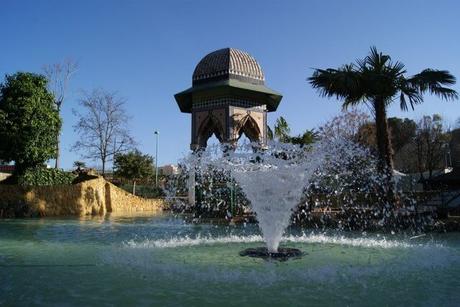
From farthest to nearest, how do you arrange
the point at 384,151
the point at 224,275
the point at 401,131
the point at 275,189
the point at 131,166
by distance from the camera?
the point at 401,131, the point at 131,166, the point at 384,151, the point at 275,189, the point at 224,275

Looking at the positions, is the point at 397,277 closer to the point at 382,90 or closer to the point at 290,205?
the point at 290,205

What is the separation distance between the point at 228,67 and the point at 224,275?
18.2m

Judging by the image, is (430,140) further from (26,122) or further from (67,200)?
(26,122)

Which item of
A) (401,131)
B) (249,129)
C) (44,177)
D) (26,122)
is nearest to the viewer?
(26,122)

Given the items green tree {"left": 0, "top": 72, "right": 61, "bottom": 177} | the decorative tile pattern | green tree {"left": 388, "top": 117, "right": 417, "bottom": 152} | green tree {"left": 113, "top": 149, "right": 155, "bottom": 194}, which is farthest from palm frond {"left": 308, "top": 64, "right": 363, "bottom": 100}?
green tree {"left": 388, "top": 117, "right": 417, "bottom": 152}

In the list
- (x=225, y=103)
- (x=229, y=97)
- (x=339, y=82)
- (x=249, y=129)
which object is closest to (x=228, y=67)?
(x=229, y=97)

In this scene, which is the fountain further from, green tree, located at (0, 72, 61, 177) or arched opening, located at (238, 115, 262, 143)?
green tree, located at (0, 72, 61, 177)

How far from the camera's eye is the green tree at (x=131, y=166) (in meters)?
38.3

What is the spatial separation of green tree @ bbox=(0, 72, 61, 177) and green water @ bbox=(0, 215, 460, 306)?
14053 millimetres

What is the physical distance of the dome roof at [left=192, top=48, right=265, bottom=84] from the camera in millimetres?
23984

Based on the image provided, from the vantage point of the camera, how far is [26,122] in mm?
23453

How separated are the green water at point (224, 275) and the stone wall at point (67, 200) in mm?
13787

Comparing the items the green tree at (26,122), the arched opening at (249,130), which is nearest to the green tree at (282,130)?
the arched opening at (249,130)

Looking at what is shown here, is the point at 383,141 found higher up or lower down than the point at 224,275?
higher up
